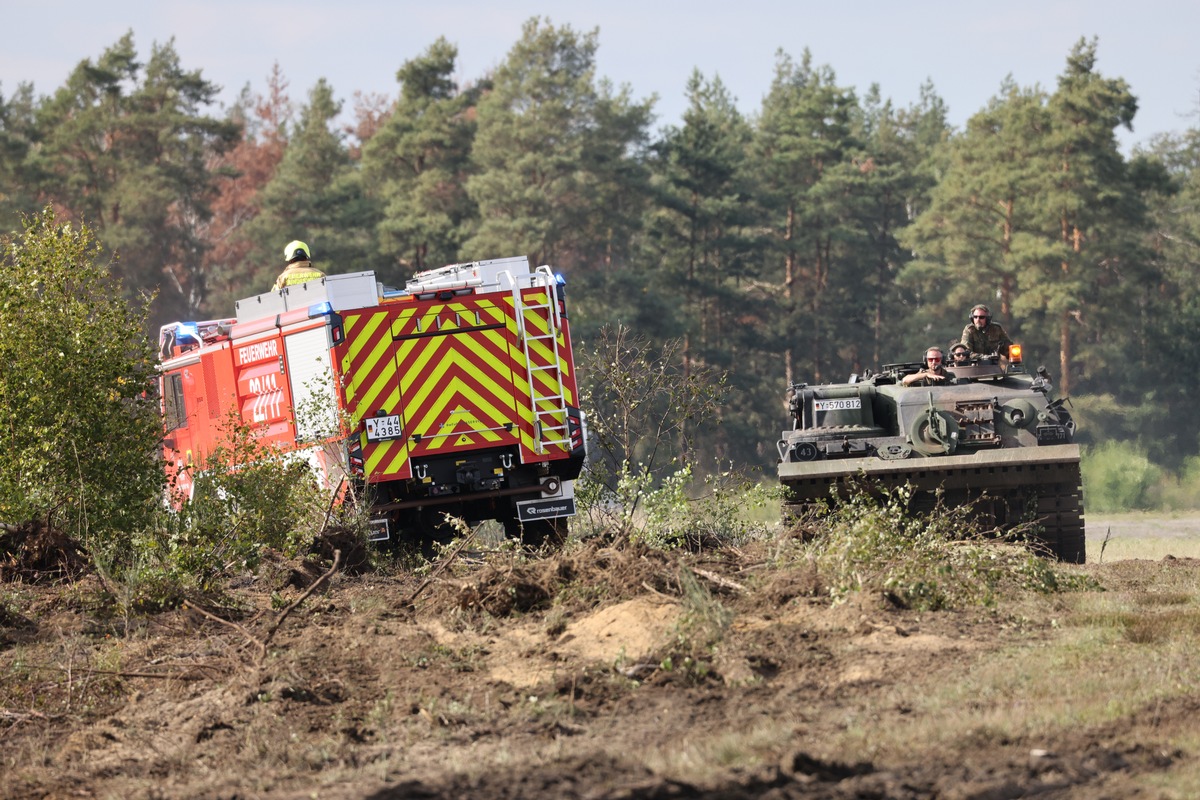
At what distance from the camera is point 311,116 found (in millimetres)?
48844

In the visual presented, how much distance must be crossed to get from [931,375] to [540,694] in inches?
346

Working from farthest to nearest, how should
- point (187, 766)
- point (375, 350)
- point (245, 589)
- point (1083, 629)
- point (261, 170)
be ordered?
point (261, 170) → point (375, 350) → point (245, 589) → point (1083, 629) → point (187, 766)

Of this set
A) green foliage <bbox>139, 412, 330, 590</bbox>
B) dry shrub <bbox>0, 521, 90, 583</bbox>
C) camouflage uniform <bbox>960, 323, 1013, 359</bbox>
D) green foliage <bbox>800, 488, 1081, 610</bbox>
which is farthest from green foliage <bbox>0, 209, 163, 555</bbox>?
camouflage uniform <bbox>960, 323, 1013, 359</bbox>

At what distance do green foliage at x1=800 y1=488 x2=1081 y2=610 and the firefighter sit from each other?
19.4 ft

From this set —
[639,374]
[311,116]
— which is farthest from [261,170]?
[639,374]

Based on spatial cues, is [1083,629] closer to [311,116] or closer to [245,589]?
[245,589]

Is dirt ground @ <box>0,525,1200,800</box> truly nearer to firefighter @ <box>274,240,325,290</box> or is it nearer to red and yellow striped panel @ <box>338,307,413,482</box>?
red and yellow striped panel @ <box>338,307,413,482</box>

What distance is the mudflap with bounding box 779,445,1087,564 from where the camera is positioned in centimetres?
1345

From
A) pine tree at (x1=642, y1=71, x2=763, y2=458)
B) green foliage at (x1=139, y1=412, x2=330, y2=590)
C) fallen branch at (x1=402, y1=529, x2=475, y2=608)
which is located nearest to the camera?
fallen branch at (x1=402, y1=529, x2=475, y2=608)

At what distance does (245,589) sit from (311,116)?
38.9 metres

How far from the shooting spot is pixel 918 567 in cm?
927

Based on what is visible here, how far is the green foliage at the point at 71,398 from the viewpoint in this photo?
1250cm

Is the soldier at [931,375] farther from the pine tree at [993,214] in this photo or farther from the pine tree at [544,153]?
the pine tree at [993,214]

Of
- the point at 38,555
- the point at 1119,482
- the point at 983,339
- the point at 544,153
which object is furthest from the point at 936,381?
the point at 544,153
